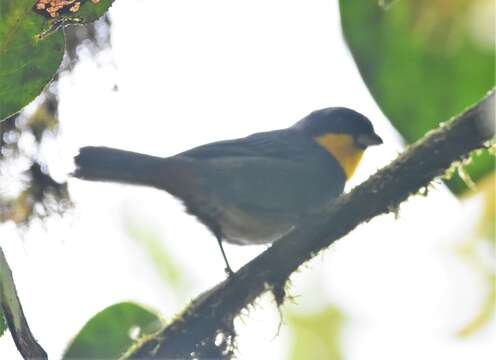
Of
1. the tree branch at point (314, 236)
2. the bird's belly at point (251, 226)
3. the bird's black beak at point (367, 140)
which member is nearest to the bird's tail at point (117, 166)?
the bird's belly at point (251, 226)

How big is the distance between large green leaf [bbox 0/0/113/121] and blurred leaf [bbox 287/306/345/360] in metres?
2.47

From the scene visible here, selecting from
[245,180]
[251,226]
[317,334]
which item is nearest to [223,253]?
[251,226]

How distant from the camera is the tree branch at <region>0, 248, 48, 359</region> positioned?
1615mm

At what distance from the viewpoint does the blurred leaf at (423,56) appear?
1277 millimetres

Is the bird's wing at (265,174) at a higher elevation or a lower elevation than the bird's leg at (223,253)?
higher

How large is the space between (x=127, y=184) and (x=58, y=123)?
2.71 feet

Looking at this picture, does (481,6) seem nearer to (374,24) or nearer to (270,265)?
(374,24)

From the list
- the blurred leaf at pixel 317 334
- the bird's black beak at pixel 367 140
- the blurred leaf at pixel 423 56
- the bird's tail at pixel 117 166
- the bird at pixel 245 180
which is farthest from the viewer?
the bird's black beak at pixel 367 140

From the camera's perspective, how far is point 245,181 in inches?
165

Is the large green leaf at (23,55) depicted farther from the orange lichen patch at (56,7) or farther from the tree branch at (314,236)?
the tree branch at (314,236)

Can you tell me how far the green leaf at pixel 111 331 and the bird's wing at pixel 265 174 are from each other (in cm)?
181

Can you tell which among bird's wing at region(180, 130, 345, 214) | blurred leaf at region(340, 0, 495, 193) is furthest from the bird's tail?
blurred leaf at region(340, 0, 495, 193)

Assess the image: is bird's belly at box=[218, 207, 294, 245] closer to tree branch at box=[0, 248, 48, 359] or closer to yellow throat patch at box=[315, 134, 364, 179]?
yellow throat patch at box=[315, 134, 364, 179]

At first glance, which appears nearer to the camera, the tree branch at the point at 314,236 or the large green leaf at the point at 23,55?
the large green leaf at the point at 23,55
